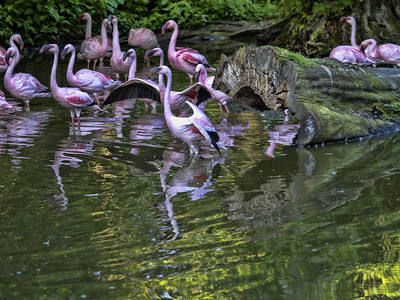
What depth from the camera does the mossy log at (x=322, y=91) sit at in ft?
21.8

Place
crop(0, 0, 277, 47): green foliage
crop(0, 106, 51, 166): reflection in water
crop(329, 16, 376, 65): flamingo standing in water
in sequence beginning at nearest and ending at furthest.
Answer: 1. crop(0, 106, 51, 166): reflection in water
2. crop(329, 16, 376, 65): flamingo standing in water
3. crop(0, 0, 277, 47): green foliage

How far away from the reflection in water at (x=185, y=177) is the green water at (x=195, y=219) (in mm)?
14

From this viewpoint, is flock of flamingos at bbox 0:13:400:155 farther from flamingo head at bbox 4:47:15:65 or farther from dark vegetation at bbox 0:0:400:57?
dark vegetation at bbox 0:0:400:57

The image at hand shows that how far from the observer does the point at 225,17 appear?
1989 cm

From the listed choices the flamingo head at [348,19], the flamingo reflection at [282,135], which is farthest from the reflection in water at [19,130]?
the flamingo head at [348,19]

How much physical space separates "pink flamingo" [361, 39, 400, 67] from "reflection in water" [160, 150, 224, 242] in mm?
5673

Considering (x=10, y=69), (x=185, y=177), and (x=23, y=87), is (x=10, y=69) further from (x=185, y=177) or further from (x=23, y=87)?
(x=185, y=177)

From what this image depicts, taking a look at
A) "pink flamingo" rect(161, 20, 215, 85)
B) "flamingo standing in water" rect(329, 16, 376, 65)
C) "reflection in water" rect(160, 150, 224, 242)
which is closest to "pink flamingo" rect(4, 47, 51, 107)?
"pink flamingo" rect(161, 20, 215, 85)

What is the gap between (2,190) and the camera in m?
5.01

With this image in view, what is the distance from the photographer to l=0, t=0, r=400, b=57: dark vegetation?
535 inches

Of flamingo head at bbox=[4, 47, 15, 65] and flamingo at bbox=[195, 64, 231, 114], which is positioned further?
flamingo head at bbox=[4, 47, 15, 65]

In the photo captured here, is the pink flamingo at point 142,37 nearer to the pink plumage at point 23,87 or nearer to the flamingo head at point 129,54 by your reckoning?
the flamingo head at point 129,54

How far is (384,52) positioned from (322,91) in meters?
4.43

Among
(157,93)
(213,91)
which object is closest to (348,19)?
(213,91)
